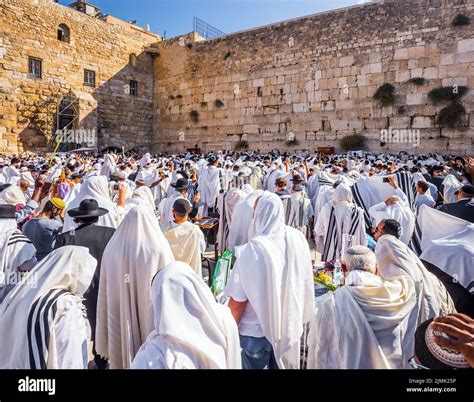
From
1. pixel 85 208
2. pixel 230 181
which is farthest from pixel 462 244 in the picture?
pixel 230 181

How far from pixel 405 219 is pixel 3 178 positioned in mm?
8168

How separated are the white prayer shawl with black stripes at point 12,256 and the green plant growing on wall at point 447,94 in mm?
15141

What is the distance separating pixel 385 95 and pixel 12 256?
15340mm

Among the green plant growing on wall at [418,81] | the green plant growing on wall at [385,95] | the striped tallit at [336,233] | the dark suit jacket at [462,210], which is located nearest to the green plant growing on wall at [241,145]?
the green plant growing on wall at [385,95]

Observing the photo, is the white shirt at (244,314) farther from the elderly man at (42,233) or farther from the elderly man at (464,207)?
the elderly man at (464,207)

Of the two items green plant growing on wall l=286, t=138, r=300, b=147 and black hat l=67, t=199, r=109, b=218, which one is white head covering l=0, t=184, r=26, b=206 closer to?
black hat l=67, t=199, r=109, b=218

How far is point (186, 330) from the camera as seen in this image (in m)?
1.46

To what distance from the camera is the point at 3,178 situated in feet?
26.4

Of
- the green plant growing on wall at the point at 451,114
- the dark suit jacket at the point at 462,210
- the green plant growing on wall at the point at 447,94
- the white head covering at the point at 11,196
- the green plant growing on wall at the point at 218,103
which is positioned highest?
the green plant growing on wall at the point at 218,103

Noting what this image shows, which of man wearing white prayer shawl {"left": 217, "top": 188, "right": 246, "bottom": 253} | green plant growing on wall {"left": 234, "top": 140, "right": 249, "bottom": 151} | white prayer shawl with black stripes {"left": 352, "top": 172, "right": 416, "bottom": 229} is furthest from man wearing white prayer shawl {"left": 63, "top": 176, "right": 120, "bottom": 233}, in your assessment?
green plant growing on wall {"left": 234, "top": 140, "right": 249, "bottom": 151}

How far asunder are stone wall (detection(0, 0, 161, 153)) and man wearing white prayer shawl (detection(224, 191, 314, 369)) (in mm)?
17770

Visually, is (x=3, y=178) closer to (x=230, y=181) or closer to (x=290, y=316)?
(x=230, y=181)

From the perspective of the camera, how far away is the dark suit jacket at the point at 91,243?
2.99m
